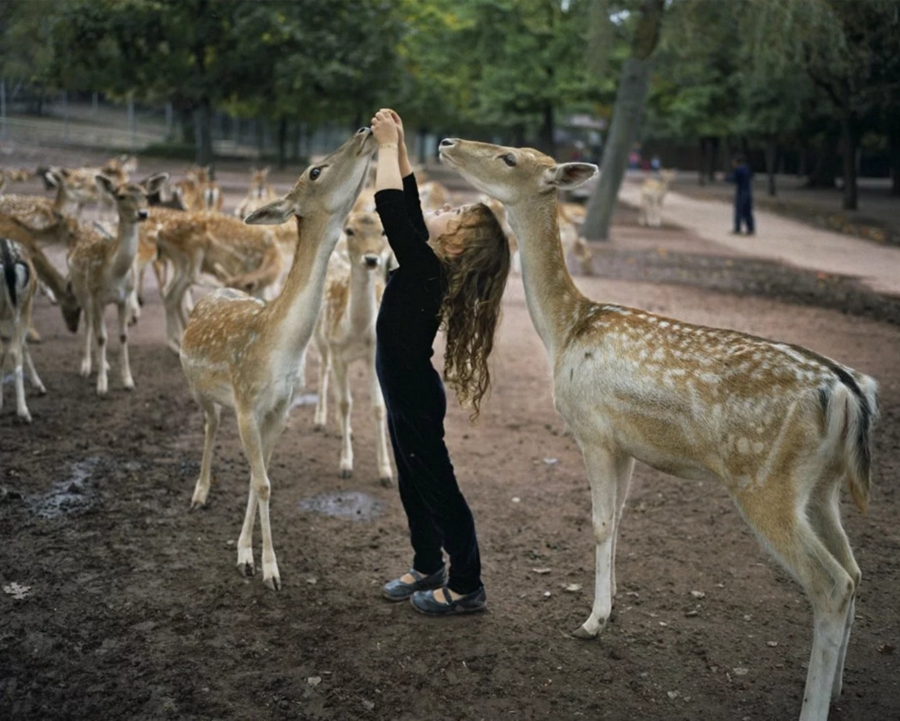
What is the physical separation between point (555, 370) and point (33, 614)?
8.74ft

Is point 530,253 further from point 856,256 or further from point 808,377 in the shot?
point 856,256

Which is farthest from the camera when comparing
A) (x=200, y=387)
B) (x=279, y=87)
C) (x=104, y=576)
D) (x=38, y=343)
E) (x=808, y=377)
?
(x=279, y=87)

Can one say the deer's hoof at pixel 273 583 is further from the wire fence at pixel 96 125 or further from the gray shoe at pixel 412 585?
the wire fence at pixel 96 125

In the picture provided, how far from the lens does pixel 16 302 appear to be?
7.25 m

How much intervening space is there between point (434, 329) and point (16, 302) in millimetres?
4094

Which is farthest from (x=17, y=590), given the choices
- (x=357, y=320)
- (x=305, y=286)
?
(x=357, y=320)

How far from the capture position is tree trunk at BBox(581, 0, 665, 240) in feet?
59.3

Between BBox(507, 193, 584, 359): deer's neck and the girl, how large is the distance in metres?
0.16

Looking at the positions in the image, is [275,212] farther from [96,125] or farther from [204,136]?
[204,136]

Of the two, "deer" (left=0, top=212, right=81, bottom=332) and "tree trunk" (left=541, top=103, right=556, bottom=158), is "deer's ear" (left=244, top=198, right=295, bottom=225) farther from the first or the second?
"tree trunk" (left=541, top=103, right=556, bottom=158)

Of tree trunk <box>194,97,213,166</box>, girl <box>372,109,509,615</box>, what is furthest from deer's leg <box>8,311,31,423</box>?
tree trunk <box>194,97,213,166</box>

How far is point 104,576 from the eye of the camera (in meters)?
5.01

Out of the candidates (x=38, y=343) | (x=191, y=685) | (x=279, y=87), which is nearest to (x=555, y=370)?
(x=191, y=685)

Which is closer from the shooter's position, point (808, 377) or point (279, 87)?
point (808, 377)
